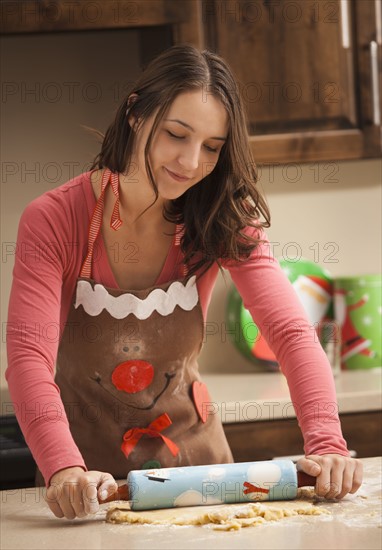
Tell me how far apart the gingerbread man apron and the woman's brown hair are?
64 millimetres

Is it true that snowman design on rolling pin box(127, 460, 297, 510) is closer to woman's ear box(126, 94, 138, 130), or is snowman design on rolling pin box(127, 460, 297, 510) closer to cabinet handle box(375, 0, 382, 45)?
woman's ear box(126, 94, 138, 130)

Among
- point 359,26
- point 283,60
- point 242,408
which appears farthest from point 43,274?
point 359,26

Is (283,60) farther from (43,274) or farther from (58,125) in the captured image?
(43,274)

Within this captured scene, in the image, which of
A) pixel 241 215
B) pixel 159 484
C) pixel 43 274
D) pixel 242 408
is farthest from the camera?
pixel 242 408

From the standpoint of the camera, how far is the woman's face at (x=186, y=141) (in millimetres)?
1452

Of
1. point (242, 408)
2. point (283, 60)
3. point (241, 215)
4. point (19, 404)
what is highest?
point (283, 60)

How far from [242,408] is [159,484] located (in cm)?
91

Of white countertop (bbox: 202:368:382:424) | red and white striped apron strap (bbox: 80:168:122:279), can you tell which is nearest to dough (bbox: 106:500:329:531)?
red and white striped apron strap (bbox: 80:168:122:279)

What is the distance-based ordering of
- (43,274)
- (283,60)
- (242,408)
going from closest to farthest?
1. (43,274)
2. (242,408)
3. (283,60)

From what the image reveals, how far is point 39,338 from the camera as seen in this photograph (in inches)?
54.3

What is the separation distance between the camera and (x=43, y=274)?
1450mm

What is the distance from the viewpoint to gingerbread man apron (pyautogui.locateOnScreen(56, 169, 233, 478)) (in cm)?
161

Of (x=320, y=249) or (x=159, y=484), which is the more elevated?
(x=320, y=249)

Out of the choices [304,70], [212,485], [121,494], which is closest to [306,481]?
[212,485]
